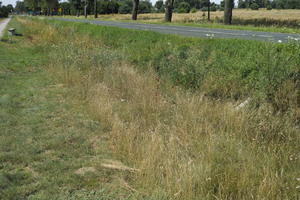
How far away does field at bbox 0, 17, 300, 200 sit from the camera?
11.2 feet

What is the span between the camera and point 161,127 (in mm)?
4969

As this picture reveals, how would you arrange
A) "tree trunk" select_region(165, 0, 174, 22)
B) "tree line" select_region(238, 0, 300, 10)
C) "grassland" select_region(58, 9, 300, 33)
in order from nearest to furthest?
"grassland" select_region(58, 9, 300, 33)
"tree trunk" select_region(165, 0, 174, 22)
"tree line" select_region(238, 0, 300, 10)

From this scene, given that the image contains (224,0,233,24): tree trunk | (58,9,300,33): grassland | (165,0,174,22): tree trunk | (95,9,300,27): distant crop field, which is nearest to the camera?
(58,9,300,33): grassland

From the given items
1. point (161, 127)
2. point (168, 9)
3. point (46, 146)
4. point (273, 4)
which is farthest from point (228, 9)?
point (273, 4)

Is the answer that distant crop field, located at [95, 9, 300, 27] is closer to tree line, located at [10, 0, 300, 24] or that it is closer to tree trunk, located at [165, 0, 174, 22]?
tree trunk, located at [165, 0, 174, 22]

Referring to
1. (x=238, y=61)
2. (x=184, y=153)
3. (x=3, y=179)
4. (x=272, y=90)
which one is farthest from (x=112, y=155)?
(x=238, y=61)

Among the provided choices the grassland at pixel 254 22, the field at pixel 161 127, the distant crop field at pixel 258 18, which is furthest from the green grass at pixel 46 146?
the distant crop field at pixel 258 18

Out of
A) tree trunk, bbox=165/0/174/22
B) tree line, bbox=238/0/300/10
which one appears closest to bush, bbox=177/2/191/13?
tree line, bbox=238/0/300/10

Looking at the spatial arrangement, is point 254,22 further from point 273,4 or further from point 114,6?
point 273,4

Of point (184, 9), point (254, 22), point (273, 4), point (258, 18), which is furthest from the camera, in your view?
point (273, 4)

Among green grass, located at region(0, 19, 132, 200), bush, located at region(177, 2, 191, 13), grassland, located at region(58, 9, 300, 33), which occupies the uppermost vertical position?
bush, located at region(177, 2, 191, 13)

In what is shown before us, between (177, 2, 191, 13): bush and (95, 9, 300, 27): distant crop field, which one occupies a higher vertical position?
(177, 2, 191, 13): bush

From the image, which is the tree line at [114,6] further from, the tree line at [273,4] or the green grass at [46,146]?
the green grass at [46,146]

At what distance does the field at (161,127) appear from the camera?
341 centimetres
